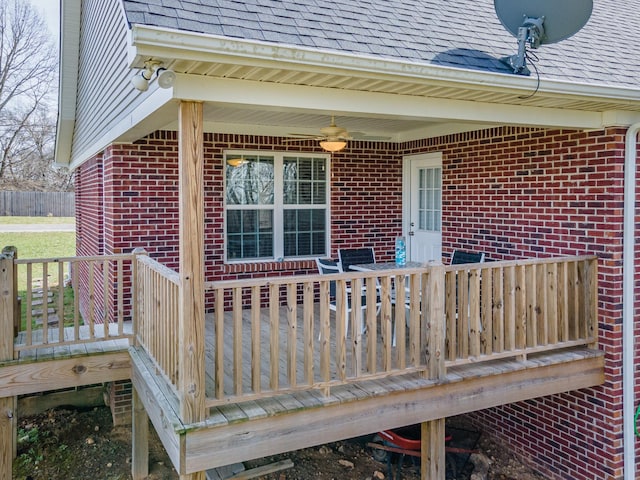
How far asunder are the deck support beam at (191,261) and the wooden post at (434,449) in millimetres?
2213

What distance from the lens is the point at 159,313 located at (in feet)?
15.0

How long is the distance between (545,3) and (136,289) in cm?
472

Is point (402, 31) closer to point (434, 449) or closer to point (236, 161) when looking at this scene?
point (236, 161)

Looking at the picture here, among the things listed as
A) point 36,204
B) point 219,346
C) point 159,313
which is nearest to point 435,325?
point 219,346

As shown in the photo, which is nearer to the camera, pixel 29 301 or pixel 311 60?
pixel 311 60

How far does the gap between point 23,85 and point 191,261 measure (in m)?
28.2

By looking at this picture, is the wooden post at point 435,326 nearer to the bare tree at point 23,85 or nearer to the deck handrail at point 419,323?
the deck handrail at point 419,323

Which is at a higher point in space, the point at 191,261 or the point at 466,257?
the point at 191,261

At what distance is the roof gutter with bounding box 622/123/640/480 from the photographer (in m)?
5.16

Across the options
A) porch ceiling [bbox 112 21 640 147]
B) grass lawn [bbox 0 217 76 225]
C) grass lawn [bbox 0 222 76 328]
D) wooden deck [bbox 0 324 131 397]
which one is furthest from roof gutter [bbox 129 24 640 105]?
grass lawn [bbox 0 217 76 225]

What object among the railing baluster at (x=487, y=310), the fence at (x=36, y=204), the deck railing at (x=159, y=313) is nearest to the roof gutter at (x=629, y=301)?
the railing baluster at (x=487, y=310)

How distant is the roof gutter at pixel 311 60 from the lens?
3139mm

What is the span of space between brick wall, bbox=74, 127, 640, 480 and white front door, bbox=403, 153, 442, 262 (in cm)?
17

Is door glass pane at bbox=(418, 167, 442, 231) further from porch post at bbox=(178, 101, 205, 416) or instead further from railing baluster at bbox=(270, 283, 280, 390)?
porch post at bbox=(178, 101, 205, 416)
